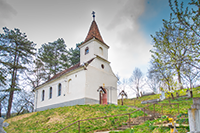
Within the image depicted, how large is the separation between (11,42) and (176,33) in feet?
88.9

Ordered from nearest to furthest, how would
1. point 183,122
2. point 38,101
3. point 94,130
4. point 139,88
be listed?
point 183,122, point 94,130, point 38,101, point 139,88

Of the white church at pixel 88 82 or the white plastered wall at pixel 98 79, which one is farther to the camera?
the white plastered wall at pixel 98 79

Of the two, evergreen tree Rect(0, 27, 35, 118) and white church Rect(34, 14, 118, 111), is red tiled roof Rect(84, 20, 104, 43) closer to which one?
white church Rect(34, 14, 118, 111)

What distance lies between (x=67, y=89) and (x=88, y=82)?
360 centimetres

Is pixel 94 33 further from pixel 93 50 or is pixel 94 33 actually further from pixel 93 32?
pixel 93 50

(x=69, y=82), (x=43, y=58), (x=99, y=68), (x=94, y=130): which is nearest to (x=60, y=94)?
(x=69, y=82)

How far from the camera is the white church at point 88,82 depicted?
62.8 ft

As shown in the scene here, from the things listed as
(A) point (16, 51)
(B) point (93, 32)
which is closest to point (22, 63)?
(A) point (16, 51)

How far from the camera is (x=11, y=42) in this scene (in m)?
27.8

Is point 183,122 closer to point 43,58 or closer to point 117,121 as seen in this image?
point 117,121

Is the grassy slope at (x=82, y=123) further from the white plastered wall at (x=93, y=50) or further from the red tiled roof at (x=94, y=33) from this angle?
the red tiled roof at (x=94, y=33)

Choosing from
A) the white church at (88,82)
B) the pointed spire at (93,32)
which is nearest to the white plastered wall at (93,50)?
the white church at (88,82)

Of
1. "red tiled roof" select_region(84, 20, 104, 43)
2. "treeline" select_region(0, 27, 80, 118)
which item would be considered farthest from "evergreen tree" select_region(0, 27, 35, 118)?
"red tiled roof" select_region(84, 20, 104, 43)

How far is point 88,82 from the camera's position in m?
19.1
